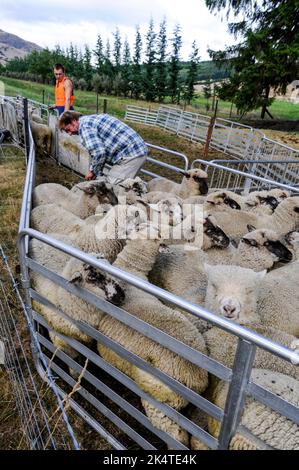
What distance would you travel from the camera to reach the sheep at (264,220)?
178 inches

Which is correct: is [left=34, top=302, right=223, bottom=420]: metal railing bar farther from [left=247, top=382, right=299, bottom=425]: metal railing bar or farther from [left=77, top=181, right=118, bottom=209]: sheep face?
[left=77, top=181, right=118, bottom=209]: sheep face

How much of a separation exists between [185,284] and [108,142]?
8.43ft

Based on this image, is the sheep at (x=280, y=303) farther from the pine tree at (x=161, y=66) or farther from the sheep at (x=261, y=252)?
the pine tree at (x=161, y=66)

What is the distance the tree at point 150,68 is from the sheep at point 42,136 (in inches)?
1548

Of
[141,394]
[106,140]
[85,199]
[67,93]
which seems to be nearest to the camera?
[141,394]

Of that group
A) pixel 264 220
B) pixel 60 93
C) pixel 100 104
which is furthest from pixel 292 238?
pixel 100 104

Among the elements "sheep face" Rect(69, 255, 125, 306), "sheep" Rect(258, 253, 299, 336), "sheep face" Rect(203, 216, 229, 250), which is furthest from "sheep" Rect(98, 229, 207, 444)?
"sheep face" Rect(203, 216, 229, 250)

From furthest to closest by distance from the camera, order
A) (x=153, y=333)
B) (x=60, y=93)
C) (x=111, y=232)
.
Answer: (x=60, y=93)
(x=111, y=232)
(x=153, y=333)

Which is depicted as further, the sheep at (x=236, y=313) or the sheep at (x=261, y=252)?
the sheep at (x=261, y=252)

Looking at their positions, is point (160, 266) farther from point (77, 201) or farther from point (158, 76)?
point (158, 76)

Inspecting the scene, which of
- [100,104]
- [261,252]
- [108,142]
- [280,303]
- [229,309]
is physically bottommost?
[100,104]

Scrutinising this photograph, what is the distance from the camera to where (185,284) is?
329cm

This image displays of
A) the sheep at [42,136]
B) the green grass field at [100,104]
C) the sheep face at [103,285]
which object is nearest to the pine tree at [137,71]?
the green grass field at [100,104]

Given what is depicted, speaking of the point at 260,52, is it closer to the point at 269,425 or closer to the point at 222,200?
the point at 222,200
